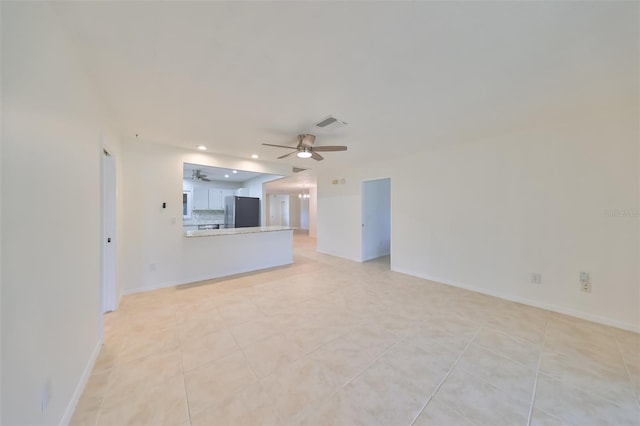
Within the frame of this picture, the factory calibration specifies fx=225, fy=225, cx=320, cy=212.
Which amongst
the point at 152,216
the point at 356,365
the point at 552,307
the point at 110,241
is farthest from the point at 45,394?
the point at 552,307

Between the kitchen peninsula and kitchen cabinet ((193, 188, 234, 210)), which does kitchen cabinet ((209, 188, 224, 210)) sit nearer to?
kitchen cabinet ((193, 188, 234, 210))

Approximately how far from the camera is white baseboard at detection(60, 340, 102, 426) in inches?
53.8

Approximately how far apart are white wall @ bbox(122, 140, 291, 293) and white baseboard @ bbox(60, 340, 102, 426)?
1748 mm

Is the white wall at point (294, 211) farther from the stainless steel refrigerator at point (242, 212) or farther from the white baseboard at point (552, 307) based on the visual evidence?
the white baseboard at point (552, 307)

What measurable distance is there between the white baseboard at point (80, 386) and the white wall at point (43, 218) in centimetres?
1

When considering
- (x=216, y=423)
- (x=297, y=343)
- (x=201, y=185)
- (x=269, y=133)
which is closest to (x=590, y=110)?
(x=269, y=133)

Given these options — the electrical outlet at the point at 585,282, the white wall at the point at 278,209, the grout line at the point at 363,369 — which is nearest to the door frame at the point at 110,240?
the grout line at the point at 363,369

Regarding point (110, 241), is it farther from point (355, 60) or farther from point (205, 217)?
point (205, 217)

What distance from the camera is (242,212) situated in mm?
6891

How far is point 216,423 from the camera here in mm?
1374

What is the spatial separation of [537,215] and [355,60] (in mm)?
3181

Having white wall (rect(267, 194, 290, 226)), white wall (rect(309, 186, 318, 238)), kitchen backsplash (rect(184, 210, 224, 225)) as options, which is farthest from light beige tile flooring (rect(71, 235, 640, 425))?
white wall (rect(267, 194, 290, 226))

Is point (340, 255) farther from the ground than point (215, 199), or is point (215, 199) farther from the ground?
point (215, 199)

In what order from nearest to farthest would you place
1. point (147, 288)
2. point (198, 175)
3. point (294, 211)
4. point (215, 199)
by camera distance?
1. point (147, 288)
2. point (198, 175)
3. point (215, 199)
4. point (294, 211)
